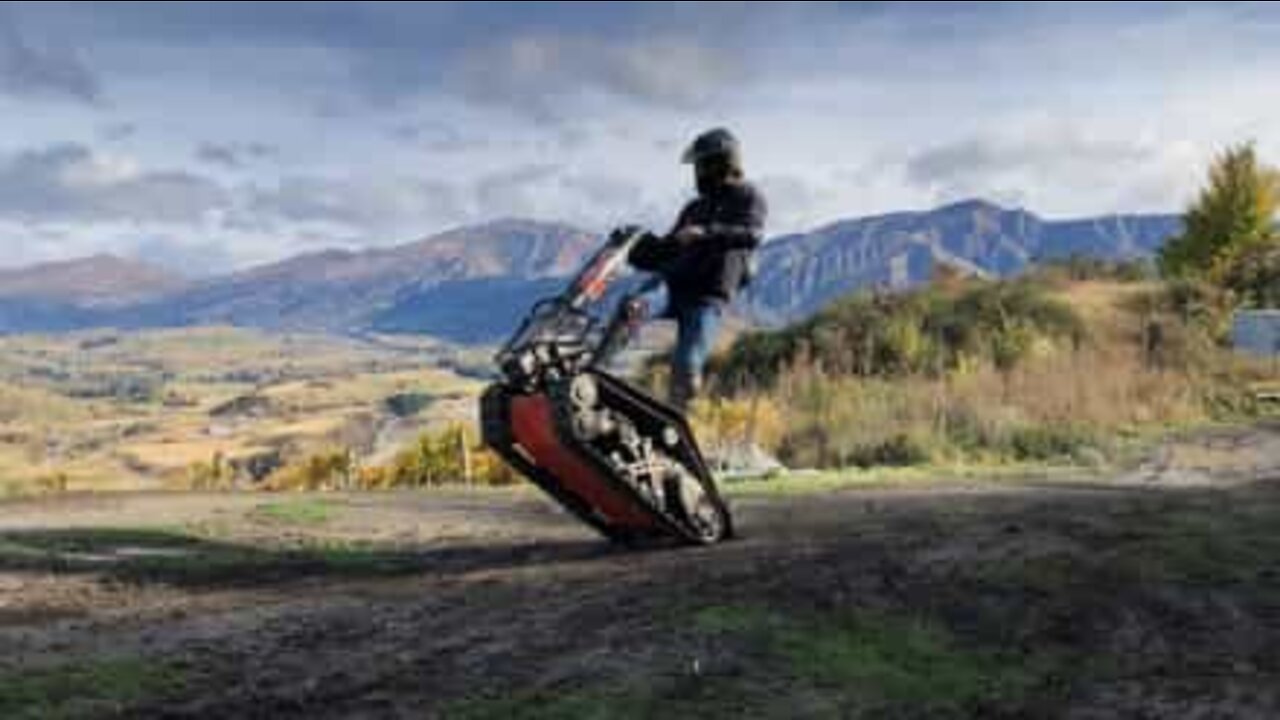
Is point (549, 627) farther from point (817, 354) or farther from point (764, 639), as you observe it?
point (817, 354)

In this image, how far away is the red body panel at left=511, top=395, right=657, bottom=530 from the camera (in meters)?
8.34

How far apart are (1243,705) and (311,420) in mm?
175098

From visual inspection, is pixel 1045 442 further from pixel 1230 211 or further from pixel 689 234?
pixel 1230 211

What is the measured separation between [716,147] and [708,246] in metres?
0.61

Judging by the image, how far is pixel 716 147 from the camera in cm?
938

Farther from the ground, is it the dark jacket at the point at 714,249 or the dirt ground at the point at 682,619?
the dark jacket at the point at 714,249

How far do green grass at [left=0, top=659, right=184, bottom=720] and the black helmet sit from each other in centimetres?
491

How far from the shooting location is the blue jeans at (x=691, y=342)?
31.0 ft

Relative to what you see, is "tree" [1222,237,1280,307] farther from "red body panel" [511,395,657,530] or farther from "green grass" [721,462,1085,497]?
"red body panel" [511,395,657,530]

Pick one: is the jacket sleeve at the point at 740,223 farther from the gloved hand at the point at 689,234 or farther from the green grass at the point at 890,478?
the green grass at the point at 890,478

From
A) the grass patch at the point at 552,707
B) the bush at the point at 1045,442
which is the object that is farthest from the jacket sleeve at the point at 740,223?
the bush at the point at 1045,442

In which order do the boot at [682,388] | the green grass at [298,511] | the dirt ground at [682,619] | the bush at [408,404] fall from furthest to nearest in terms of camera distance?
the bush at [408,404], the green grass at [298,511], the boot at [682,388], the dirt ground at [682,619]

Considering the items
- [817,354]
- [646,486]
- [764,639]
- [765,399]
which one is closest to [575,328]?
[646,486]

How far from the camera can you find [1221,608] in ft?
21.8
